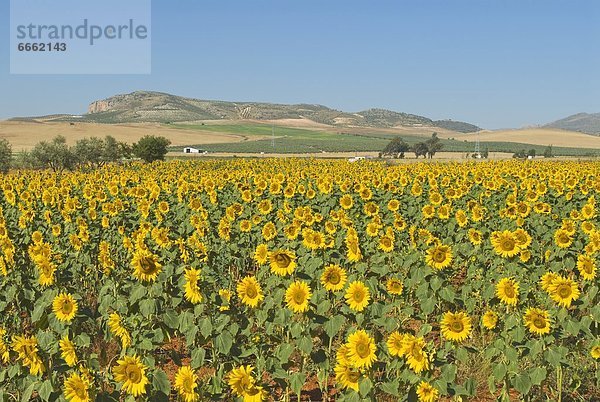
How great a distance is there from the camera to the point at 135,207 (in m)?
14.4

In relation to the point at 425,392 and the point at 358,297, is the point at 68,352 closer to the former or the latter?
the point at 358,297

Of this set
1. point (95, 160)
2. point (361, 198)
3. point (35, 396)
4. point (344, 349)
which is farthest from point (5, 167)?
point (344, 349)

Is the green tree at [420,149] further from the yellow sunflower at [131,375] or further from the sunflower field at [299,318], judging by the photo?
the yellow sunflower at [131,375]

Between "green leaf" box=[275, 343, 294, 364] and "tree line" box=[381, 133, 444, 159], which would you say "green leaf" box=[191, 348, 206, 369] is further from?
"tree line" box=[381, 133, 444, 159]

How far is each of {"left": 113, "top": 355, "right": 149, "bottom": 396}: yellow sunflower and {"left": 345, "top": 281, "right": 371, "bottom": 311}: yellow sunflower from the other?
2.28 m

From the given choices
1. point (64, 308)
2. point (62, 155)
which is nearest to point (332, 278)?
point (64, 308)

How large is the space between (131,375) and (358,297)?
8.01 ft

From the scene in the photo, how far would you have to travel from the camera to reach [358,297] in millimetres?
5801

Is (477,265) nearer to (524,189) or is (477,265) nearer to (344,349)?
(344,349)

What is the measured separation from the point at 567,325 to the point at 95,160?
5409 centimetres

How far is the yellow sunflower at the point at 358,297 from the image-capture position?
18.9 ft

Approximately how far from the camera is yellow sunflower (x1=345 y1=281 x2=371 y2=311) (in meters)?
5.76

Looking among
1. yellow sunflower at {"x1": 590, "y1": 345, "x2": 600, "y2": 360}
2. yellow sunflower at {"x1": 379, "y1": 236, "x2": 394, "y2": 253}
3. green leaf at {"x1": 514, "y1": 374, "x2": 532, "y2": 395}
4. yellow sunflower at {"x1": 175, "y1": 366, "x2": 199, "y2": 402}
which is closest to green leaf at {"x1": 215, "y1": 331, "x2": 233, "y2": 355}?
yellow sunflower at {"x1": 175, "y1": 366, "x2": 199, "y2": 402}

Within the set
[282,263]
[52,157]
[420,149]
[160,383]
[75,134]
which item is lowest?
[160,383]
